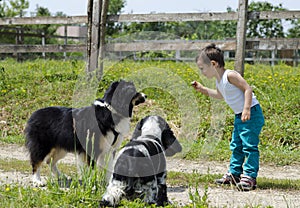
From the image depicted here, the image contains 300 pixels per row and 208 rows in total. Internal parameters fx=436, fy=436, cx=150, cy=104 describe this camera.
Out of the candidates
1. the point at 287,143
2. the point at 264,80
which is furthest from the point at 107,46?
the point at 287,143

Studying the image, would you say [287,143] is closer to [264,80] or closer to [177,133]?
[177,133]

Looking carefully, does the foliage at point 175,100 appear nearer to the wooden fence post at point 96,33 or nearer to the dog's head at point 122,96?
the wooden fence post at point 96,33

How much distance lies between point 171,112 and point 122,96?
3880 millimetres

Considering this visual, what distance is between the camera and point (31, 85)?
10.8 meters

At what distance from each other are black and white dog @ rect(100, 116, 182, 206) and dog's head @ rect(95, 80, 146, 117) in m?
0.68

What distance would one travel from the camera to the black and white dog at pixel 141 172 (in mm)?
3959

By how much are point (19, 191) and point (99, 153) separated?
3.68 ft

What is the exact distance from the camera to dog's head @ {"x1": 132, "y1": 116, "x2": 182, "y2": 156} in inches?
178

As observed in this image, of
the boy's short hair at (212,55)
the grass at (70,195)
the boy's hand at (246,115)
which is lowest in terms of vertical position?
the grass at (70,195)

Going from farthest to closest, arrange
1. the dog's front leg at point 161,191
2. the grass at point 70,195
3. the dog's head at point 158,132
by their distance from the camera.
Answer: the dog's head at point 158,132
the dog's front leg at point 161,191
the grass at point 70,195

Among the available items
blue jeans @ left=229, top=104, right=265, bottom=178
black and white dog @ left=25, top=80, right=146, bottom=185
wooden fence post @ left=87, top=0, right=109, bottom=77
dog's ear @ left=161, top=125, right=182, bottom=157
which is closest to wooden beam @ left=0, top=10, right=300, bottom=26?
wooden fence post @ left=87, top=0, right=109, bottom=77

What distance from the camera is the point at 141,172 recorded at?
4.08m

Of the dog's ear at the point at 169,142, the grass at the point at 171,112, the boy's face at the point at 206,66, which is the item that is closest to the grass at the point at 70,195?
the grass at the point at 171,112

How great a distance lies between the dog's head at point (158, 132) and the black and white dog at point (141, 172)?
0.01 meters
